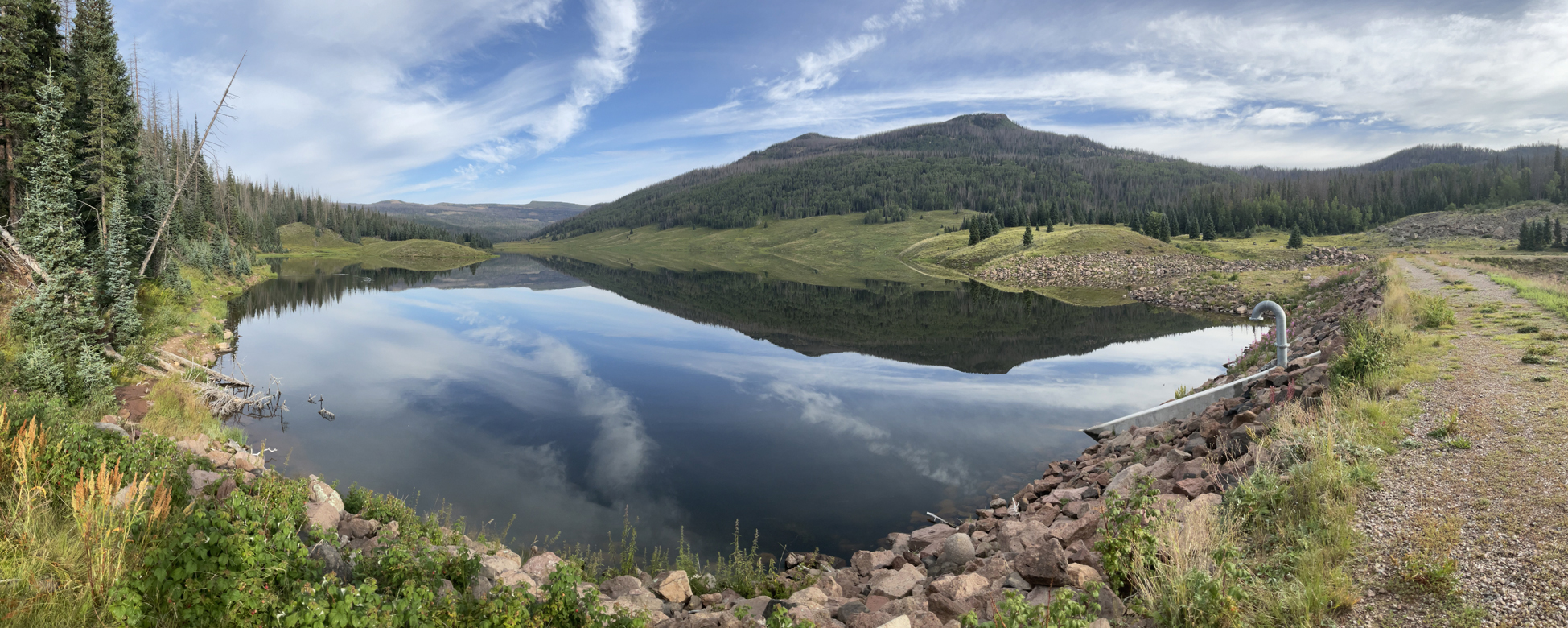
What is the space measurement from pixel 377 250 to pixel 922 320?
144 metres

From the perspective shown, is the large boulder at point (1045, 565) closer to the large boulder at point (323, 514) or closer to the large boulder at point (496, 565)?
the large boulder at point (496, 565)

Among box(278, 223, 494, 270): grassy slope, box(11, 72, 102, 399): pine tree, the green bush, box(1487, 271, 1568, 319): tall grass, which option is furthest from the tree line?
box(278, 223, 494, 270): grassy slope

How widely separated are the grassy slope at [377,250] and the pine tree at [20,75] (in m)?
87.1

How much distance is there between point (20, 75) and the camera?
25.0 m

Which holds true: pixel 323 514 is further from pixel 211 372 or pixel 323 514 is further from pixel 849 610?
pixel 211 372

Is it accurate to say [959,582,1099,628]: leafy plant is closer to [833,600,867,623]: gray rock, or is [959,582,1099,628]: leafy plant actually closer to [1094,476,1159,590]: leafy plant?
[1094,476,1159,590]: leafy plant

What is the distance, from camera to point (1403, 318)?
52.3ft

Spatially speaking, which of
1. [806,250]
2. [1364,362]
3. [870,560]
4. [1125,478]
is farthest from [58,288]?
[806,250]

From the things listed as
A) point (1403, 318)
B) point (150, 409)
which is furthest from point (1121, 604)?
point (150, 409)

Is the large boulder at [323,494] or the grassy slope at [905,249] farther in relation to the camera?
the grassy slope at [905,249]

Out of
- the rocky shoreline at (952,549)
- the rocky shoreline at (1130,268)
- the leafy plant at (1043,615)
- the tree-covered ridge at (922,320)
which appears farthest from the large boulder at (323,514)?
the rocky shoreline at (1130,268)

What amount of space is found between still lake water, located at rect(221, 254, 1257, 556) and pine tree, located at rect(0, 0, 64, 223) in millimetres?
9578

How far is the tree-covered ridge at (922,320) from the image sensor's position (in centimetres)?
2661

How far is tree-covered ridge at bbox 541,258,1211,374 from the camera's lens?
26.6m
